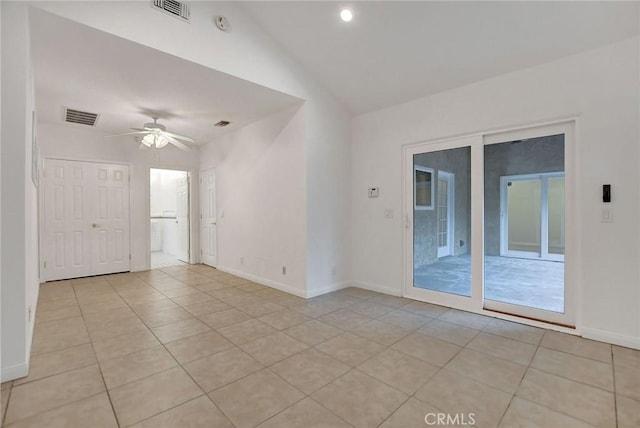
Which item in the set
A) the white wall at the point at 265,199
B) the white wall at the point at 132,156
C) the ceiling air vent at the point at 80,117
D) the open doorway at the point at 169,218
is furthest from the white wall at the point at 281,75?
the open doorway at the point at 169,218

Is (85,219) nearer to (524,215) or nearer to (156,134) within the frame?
(156,134)

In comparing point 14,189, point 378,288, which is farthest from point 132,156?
point 378,288

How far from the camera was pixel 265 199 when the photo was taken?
184 inches

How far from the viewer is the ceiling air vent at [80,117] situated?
4266mm

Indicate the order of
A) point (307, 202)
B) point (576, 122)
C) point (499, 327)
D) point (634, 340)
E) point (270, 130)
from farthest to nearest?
point (270, 130) → point (307, 202) → point (499, 327) → point (576, 122) → point (634, 340)

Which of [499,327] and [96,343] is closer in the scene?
[96,343]

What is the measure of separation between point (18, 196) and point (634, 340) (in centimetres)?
498

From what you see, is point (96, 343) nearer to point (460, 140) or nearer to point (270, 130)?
point (270, 130)

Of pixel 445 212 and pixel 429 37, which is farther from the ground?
pixel 429 37

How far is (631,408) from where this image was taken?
5.83 ft

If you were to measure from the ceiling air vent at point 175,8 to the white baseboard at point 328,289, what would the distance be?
11.1 feet

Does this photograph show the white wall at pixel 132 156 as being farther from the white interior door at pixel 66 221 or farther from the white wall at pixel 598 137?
the white wall at pixel 598 137

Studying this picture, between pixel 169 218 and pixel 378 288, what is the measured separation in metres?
6.26

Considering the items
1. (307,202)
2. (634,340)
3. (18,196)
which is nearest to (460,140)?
(307,202)
